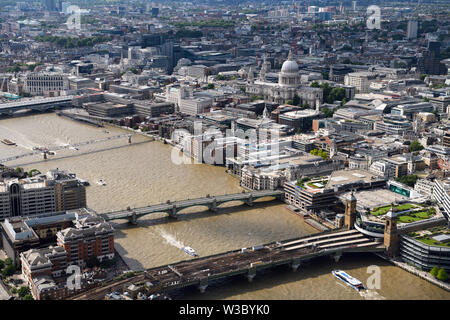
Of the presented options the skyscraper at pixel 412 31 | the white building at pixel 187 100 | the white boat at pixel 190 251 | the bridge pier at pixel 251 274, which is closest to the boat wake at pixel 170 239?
the white boat at pixel 190 251

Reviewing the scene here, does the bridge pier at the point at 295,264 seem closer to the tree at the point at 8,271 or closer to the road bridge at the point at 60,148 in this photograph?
the tree at the point at 8,271

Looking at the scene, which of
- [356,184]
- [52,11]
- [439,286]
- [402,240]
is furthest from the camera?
[52,11]

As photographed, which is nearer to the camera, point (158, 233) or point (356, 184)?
point (158, 233)

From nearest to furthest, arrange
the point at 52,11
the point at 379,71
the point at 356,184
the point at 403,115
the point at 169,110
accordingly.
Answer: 1. the point at 356,184
2. the point at 403,115
3. the point at 169,110
4. the point at 379,71
5. the point at 52,11

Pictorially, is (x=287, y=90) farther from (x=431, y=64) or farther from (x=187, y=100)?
(x=431, y=64)

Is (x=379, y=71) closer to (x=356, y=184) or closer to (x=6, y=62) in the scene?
(x=356, y=184)

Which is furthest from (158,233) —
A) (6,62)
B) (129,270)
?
(6,62)

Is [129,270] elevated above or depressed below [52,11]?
below
